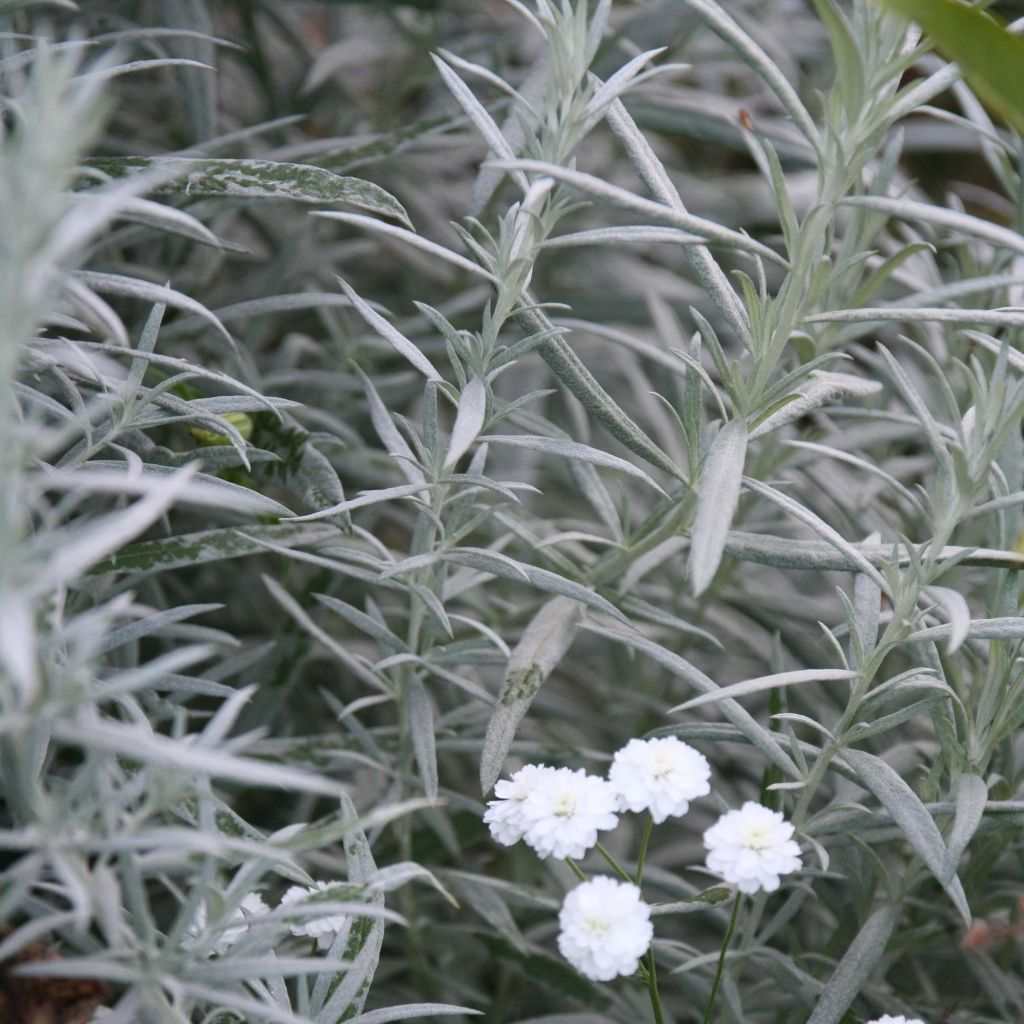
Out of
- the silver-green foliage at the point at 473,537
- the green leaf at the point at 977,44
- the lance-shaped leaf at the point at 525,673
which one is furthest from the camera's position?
the lance-shaped leaf at the point at 525,673

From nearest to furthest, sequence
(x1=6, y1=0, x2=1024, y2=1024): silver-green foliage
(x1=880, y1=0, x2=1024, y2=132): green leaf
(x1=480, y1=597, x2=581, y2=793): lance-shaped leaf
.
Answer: (x1=6, y1=0, x2=1024, y2=1024): silver-green foliage < (x1=880, y1=0, x2=1024, y2=132): green leaf < (x1=480, y1=597, x2=581, y2=793): lance-shaped leaf

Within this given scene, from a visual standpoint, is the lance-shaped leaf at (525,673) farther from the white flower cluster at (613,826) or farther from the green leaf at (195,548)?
the green leaf at (195,548)

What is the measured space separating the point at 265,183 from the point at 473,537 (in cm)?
48

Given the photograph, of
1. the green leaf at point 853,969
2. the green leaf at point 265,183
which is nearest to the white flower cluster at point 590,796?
the green leaf at point 853,969

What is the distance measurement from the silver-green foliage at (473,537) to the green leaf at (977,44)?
4 centimetres

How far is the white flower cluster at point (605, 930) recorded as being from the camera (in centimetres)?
62

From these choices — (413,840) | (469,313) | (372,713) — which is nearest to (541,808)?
(413,840)

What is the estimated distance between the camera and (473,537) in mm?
1210

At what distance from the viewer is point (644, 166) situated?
0.81 metres

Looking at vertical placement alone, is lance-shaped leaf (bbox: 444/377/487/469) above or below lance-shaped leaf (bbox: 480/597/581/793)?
above

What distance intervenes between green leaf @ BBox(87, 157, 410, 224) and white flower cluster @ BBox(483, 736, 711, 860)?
43 cm

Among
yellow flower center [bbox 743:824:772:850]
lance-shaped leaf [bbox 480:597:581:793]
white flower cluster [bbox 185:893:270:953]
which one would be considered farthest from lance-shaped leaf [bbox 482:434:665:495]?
white flower cluster [bbox 185:893:270:953]

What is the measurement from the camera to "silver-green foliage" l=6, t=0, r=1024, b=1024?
0.55 metres

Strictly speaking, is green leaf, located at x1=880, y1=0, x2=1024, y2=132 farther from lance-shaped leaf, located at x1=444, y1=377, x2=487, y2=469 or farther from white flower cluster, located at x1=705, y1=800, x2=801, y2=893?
white flower cluster, located at x1=705, y1=800, x2=801, y2=893
